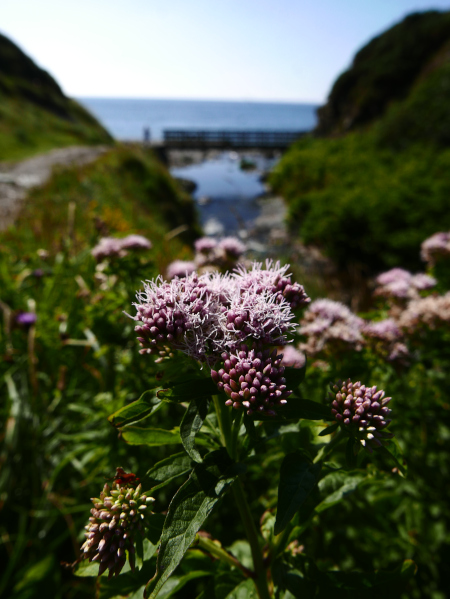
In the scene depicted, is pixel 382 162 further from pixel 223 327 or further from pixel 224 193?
pixel 223 327

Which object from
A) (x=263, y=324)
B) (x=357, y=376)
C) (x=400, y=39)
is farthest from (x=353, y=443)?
(x=400, y=39)

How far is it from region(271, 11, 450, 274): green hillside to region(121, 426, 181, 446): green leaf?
10.0 metres

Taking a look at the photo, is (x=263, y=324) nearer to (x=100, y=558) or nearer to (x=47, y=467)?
(x=100, y=558)

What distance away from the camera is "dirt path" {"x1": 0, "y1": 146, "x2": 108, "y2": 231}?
871cm

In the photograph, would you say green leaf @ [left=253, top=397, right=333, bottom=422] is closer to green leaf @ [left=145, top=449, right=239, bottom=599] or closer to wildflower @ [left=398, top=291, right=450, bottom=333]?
green leaf @ [left=145, top=449, right=239, bottom=599]

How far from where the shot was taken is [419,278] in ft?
10.1

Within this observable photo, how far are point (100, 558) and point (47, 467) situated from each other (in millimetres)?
2372

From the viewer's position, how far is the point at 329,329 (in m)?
2.03

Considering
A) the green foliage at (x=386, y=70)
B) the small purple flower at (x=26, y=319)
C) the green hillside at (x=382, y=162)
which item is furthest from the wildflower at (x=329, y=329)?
the green foliage at (x=386, y=70)

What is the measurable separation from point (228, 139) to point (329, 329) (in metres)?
46.3

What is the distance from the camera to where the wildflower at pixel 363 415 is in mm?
1025

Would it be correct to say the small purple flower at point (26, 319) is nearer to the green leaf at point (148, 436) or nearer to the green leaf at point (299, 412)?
the green leaf at point (148, 436)

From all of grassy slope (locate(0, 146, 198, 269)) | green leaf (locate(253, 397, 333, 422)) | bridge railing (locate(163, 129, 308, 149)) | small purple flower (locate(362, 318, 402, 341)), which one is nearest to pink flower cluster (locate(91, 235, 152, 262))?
grassy slope (locate(0, 146, 198, 269))

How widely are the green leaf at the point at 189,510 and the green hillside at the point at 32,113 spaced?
2180 centimetres
